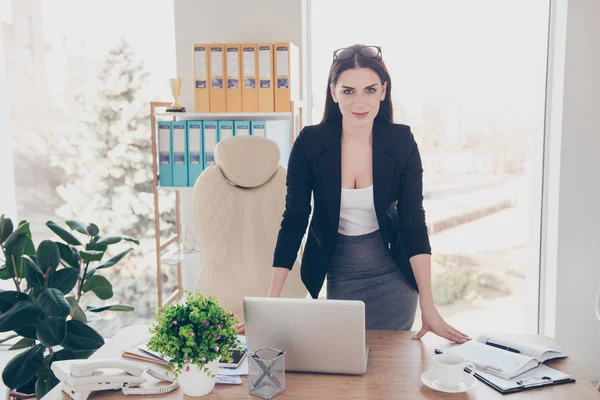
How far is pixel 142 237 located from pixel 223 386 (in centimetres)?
292

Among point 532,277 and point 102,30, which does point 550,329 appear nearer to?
point 532,277

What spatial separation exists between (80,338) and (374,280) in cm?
122

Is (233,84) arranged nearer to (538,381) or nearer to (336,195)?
(336,195)

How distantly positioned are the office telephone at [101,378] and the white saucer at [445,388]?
0.59 meters

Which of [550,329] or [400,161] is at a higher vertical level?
[400,161]

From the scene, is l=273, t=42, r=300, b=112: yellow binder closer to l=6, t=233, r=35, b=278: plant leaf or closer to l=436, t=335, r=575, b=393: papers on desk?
l=6, t=233, r=35, b=278: plant leaf

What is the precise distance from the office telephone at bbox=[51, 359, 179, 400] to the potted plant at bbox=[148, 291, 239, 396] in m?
0.09

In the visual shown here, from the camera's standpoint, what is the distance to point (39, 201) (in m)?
3.99

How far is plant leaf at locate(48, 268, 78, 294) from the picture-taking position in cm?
230

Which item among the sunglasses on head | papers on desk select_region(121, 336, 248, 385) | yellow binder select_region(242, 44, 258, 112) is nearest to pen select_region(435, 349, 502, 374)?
papers on desk select_region(121, 336, 248, 385)

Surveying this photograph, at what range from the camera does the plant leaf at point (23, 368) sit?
2.21m

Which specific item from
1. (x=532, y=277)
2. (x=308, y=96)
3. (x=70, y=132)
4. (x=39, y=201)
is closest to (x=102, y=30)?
(x=70, y=132)

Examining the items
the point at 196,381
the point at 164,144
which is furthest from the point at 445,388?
the point at 164,144

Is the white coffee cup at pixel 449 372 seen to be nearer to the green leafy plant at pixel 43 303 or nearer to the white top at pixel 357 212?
the white top at pixel 357 212
